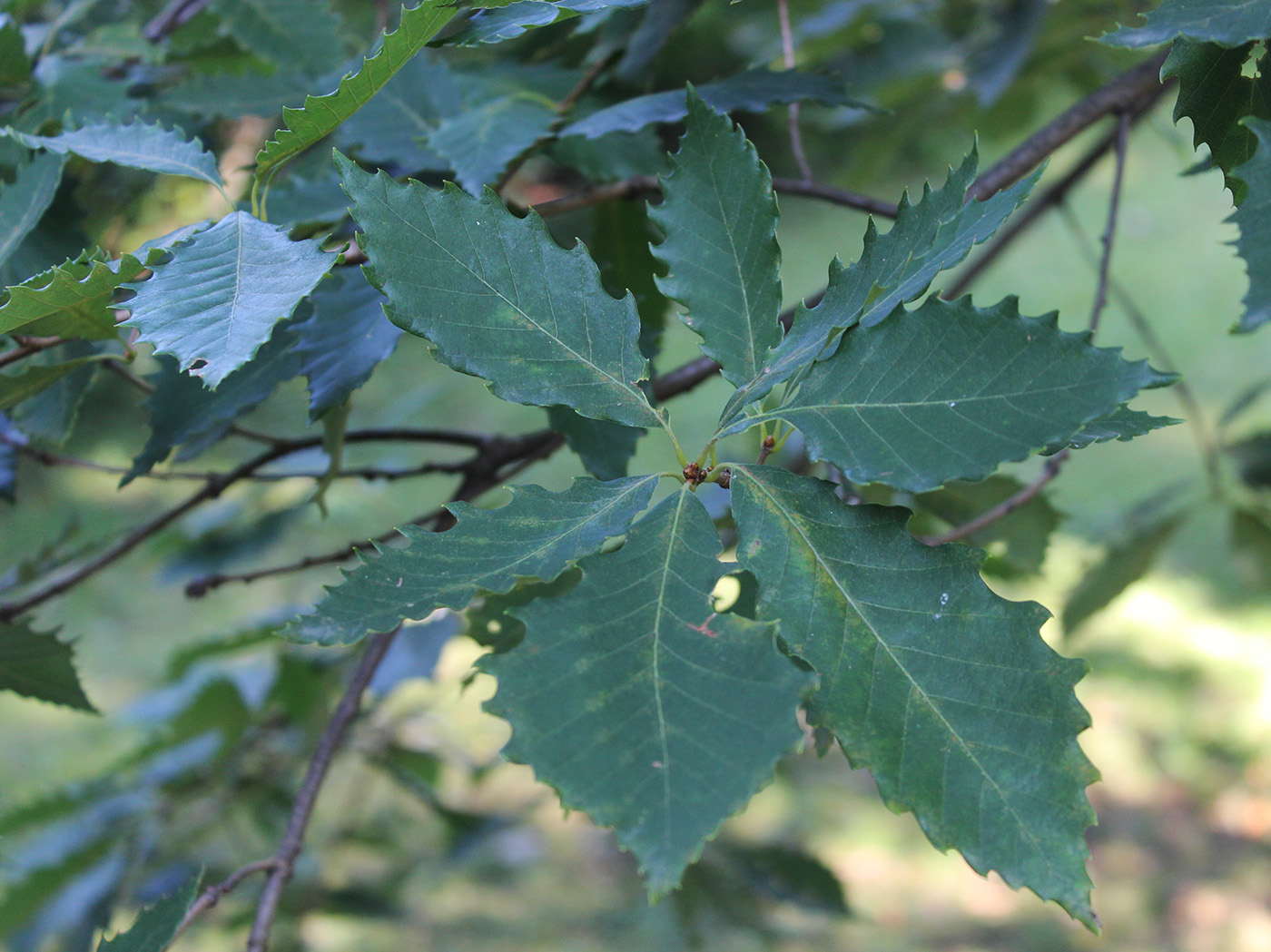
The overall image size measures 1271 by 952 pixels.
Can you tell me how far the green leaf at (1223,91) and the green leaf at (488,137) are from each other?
432 millimetres

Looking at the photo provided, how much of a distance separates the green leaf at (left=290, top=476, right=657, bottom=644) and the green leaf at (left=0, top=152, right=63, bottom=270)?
385 mm

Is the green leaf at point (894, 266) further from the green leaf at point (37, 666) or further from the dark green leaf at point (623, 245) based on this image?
the green leaf at point (37, 666)

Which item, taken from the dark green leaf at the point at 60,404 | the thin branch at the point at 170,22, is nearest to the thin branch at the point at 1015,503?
the dark green leaf at the point at 60,404

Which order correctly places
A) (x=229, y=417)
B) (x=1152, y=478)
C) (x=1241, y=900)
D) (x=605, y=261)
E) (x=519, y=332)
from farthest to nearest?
(x=1152, y=478) → (x=1241, y=900) → (x=605, y=261) → (x=229, y=417) → (x=519, y=332)

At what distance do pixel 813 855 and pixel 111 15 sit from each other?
4.50 feet

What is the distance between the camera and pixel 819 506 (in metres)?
0.52

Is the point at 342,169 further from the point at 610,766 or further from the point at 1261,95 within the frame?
the point at 1261,95

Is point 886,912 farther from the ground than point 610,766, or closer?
closer

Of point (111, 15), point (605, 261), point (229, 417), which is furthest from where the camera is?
point (111, 15)

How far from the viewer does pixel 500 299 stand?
0.54 m

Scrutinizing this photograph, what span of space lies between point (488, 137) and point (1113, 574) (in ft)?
3.16

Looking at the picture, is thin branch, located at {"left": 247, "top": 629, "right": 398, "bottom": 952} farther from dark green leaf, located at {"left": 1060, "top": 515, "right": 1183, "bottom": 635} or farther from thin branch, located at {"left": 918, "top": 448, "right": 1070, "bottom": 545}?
dark green leaf, located at {"left": 1060, "top": 515, "right": 1183, "bottom": 635}

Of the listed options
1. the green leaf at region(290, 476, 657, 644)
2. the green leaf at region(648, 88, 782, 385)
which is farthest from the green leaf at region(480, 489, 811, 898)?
the green leaf at region(648, 88, 782, 385)

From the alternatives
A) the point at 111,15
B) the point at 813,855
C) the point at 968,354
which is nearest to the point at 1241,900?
the point at 813,855
